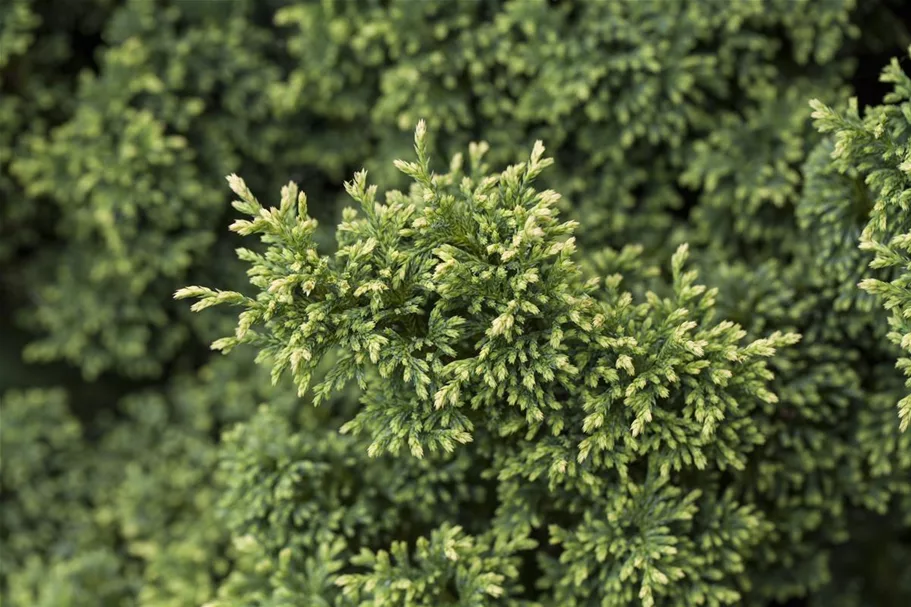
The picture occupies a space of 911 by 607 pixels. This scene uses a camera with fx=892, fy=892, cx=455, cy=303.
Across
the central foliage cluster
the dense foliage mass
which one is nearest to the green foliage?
the dense foliage mass

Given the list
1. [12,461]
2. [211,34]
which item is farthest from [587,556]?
[12,461]

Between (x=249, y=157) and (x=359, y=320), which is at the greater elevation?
(x=249, y=157)

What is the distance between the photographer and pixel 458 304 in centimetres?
221

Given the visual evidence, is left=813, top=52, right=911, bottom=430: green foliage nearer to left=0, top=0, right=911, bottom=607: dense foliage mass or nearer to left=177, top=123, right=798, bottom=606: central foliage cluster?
left=0, top=0, right=911, bottom=607: dense foliage mass

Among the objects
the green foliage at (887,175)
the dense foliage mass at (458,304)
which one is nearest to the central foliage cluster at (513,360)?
the dense foliage mass at (458,304)

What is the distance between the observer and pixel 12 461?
12.1 feet

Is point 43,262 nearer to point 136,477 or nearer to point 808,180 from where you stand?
point 136,477

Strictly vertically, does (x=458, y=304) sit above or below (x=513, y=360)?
above

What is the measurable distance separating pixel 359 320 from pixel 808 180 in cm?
138

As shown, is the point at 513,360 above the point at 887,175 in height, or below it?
below

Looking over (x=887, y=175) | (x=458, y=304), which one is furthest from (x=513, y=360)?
(x=887, y=175)

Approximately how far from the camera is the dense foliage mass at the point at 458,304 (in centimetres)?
219

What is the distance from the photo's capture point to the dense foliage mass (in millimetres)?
2186

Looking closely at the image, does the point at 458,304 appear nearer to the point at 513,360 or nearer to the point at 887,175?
the point at 513,360
